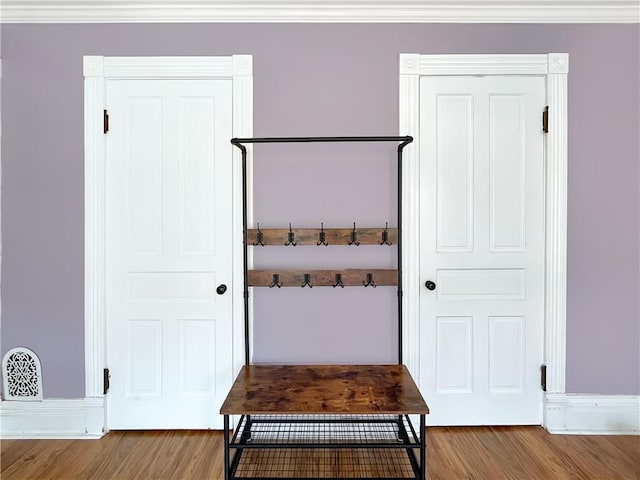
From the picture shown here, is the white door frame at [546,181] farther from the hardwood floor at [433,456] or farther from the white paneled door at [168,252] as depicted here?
the white paneled door at [168,252]

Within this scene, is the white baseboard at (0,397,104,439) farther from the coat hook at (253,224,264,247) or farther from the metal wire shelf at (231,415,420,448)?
the coat hook at (253,224,264,247)

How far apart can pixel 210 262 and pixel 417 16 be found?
1834 mm

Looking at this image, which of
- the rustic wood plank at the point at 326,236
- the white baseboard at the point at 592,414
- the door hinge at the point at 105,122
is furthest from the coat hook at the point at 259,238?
the white baseboard at the point at 592,414

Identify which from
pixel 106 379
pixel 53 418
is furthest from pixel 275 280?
pixel 53 418

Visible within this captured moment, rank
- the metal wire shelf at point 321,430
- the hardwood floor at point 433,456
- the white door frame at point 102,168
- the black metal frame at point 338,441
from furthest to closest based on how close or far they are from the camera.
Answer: the white door frame at point 102,168 → the metal wire shelf at point 321,430 → the hardwood floor at point 433,456 → the black metal frame at point 338,441

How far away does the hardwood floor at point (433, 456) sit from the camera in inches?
75.9

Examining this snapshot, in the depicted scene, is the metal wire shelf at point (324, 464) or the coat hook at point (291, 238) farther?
the coat hook at point (291, 238)

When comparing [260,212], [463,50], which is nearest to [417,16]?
[463,50]

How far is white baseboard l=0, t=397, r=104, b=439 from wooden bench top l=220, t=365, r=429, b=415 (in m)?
0.99

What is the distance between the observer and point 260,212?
227cm

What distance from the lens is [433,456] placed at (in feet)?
6.71

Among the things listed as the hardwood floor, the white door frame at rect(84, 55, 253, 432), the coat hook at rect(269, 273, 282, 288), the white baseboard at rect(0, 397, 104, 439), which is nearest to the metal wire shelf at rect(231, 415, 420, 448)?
the hardwood floor

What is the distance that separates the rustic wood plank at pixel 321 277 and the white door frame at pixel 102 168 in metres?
0.14

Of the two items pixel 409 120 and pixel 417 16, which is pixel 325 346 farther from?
pixel 417 16
